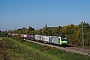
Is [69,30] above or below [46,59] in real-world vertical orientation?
above

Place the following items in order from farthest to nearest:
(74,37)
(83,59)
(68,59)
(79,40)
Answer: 1. (74,37)
2. (79,40)
3. (68,59)
4. (83,59)

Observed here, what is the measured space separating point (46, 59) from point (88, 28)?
23862 mm

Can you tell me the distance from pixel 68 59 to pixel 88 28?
23.3 metres

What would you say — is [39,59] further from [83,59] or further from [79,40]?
[79,40]

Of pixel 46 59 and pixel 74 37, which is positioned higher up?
pixel 74 37

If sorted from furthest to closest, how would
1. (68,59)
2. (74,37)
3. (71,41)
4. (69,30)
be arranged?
(69,30) < (71,41) < (74,37) < (68,59)

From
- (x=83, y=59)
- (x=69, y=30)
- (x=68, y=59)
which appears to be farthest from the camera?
(x=69, y=30)

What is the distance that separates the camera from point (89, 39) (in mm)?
49031

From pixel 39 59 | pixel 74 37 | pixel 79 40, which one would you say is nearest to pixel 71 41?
pixel 74 37

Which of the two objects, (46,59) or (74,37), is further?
(74,37)

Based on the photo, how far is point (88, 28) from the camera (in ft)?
169

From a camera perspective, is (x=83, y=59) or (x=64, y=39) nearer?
(x=83, y=59)

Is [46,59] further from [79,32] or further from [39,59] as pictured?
[79,32]

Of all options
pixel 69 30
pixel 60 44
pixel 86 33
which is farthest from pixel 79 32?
pixel 69 30
